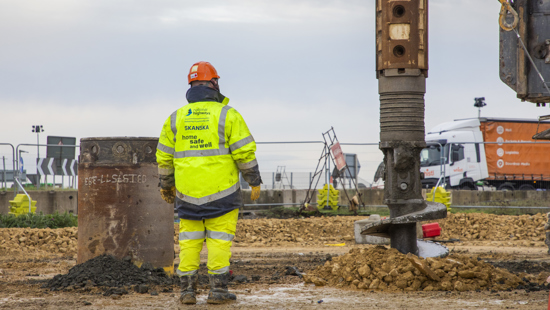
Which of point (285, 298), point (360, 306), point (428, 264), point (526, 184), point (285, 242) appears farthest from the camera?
point (526, 184)

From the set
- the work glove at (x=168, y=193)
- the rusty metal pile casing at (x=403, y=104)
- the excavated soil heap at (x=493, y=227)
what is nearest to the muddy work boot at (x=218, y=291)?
the work glove at (x=168, y=193)

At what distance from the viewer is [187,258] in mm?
5617

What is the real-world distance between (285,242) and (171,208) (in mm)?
6379

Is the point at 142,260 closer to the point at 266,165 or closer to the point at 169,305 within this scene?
the point at 169,305

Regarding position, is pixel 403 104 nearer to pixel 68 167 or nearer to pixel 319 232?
pixel 319 232

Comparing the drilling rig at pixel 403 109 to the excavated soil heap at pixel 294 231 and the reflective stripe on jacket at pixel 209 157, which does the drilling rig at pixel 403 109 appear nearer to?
the reflective stripe on jacket at pixel 209 157

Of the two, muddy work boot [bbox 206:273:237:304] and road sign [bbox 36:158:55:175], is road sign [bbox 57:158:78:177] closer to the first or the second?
road sign [bbox 36:158:55:175]

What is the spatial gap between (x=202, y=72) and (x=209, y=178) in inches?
40.1

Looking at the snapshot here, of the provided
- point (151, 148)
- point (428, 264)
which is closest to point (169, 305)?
point (151, 148)

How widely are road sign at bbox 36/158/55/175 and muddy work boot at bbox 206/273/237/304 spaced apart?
13074 millimetres

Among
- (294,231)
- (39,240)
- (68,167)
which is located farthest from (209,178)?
(68,167)

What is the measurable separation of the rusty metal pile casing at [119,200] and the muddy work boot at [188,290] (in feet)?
4.44

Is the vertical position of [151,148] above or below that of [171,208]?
above

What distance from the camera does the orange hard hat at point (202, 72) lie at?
5.78m
